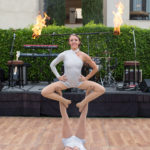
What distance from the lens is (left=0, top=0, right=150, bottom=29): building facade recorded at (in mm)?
17531

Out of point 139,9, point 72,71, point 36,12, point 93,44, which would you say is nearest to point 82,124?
point 72,71

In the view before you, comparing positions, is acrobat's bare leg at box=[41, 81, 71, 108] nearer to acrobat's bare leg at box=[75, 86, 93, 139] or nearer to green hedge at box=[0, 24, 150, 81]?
acrobat's bare leg at box=[75, 86, 93, 139]

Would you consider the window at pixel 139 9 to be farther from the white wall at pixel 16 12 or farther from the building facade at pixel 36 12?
the white wall at pixel 16 12

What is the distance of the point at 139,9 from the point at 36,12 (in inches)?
272

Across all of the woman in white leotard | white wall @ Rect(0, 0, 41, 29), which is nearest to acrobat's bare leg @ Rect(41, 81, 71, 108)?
the woman in white leotard

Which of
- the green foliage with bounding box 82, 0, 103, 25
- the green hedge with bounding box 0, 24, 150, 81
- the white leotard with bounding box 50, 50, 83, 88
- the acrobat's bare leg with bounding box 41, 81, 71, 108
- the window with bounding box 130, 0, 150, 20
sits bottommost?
the acrobat's bare leg with bounding box 41, 81, 71, 108

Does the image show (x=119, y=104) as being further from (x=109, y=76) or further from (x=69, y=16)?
(x=69, y=16)

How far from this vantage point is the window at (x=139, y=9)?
750 inches

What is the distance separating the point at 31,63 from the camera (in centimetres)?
959

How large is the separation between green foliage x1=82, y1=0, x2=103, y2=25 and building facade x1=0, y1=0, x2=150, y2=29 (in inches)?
145

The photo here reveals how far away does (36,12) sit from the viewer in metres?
17.8

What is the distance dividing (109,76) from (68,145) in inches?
198

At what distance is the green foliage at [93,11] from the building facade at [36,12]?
12.1ft

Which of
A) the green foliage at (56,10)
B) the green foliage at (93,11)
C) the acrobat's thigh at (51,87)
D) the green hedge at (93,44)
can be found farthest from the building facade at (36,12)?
the acrobat's thigh at (51,87)
